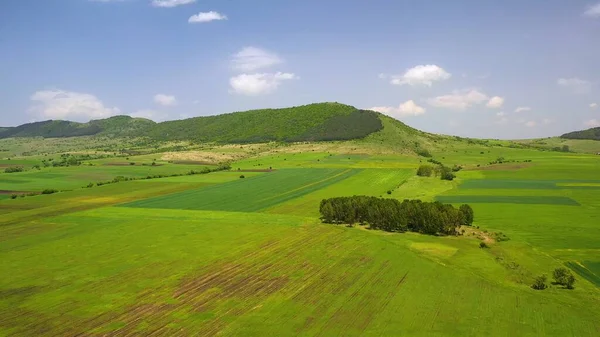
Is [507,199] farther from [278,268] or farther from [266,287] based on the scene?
[266,287]

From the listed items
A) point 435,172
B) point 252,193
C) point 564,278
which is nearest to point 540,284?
point 564,278

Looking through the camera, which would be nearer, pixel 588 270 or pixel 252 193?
pixel 588 270

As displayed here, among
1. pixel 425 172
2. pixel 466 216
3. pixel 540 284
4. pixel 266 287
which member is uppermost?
pixel 425 172

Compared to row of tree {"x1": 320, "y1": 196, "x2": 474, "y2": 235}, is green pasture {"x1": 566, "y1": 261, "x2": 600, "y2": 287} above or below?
below

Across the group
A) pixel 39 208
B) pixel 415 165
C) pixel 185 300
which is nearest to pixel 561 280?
pixel 185 300

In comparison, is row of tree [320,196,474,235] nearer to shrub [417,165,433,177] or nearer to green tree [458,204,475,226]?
green tree [458,204,475,226]

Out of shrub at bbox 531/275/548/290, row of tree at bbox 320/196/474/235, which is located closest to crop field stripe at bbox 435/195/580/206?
row of tree at bbox 320/196/474/235

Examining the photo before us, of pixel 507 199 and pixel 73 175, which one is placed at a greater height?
pixel 73 175

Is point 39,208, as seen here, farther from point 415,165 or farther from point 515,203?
point 415,165
